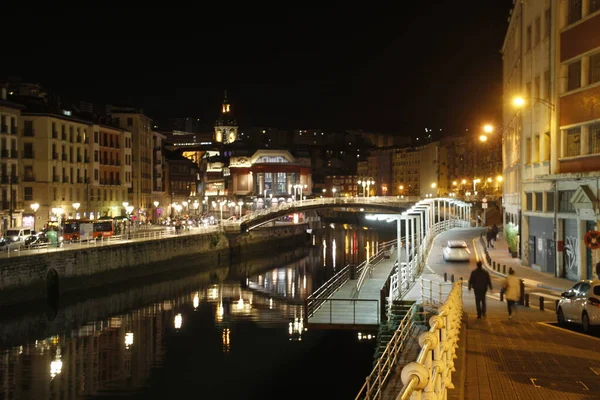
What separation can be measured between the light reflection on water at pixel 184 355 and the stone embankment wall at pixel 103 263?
3149 millimetres

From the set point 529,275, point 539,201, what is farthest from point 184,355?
point 539,201

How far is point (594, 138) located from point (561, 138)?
10.4 ft

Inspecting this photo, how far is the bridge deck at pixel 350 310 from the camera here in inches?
1423

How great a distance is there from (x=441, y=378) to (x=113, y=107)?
112057mm

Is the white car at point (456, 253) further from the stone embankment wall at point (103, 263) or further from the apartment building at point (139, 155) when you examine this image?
the apartment building at point (139, 155)

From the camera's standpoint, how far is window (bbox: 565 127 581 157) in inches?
1529

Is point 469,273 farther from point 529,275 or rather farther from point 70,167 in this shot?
point 70,167

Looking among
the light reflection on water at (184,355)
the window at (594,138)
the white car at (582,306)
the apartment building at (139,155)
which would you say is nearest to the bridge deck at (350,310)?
the light reflection on water at (184,355)

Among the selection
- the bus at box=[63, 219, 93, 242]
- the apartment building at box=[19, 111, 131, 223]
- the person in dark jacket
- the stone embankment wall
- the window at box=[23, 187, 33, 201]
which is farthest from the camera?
the apartment building at box=[19, 111, 131, 223]

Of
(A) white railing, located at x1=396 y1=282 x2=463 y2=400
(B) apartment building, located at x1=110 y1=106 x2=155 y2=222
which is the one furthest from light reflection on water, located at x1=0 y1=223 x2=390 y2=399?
(B) apartment building, located at x1=110 y1=106 x2=155 y2=222

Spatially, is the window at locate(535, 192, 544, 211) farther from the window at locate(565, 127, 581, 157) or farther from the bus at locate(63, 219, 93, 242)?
the bus at locate(63, 219, 93, 242)

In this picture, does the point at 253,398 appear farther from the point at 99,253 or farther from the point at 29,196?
the point at 29,196

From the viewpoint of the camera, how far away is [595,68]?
36.6m

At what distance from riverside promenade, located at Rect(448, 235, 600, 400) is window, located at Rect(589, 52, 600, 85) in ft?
Answer: 45.0
